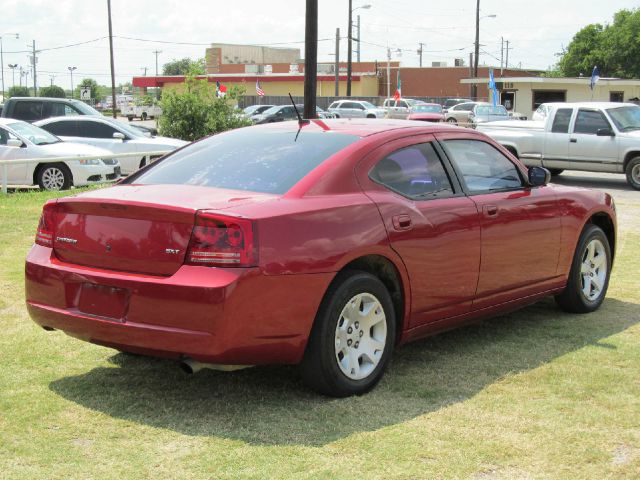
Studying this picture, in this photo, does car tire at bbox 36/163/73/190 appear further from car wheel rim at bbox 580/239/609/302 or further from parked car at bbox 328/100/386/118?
parked car at bbox 328/100/386/118

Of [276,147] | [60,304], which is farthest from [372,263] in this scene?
[60,304]

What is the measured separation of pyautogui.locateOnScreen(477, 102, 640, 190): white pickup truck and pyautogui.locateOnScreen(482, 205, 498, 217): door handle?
1335cm

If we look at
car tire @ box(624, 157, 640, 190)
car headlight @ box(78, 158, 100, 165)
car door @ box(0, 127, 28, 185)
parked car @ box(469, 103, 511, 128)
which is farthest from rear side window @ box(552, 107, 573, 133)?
parked car @ box(469, 103, 511, 128)

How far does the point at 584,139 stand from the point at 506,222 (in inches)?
536

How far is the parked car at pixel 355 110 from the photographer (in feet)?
170

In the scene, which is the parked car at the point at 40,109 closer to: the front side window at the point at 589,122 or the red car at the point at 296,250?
the front side window at the point at 589,122

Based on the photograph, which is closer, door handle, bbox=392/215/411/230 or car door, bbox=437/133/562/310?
door handle, bbox=392/215/411/230

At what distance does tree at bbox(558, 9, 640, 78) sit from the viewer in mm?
82125

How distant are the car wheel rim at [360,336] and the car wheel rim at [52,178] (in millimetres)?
12237

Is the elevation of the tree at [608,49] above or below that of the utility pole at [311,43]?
above

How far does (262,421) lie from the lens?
15.5 feet

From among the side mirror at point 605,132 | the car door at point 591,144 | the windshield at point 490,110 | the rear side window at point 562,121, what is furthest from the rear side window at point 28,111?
the windshield at point 490,110

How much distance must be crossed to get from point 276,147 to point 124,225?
1.17 meters

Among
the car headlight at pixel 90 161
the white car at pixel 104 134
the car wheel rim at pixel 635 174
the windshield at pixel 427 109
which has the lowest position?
the car wheel rim at pixel 635 174
